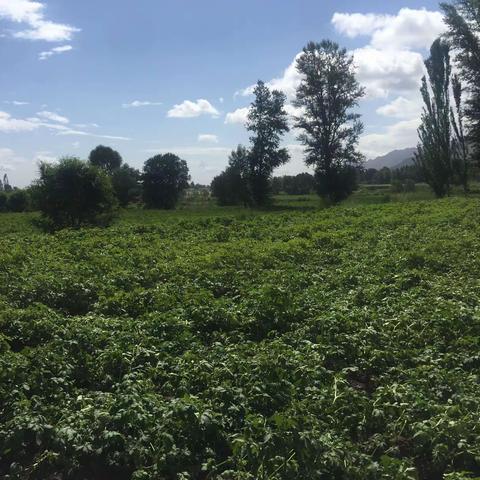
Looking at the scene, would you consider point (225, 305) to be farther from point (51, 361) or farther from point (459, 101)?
point (459, 101)

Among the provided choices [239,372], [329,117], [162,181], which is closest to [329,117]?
[329,117]

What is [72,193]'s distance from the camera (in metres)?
21.9

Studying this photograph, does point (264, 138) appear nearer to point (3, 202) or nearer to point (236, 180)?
point (236, 180)

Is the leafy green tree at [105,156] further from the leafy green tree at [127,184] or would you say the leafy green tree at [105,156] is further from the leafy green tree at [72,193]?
the leafy green tree at [72,193]

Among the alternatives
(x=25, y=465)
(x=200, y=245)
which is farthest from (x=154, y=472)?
(x=200, y=245)

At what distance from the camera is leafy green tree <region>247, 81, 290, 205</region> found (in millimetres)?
52000

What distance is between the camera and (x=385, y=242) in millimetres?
13281

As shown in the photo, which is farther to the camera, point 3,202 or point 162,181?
point 3,202

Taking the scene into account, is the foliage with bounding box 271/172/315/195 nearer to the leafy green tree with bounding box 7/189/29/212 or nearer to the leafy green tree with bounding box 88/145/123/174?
the leafy green tree with bounding box 88/145/123/174

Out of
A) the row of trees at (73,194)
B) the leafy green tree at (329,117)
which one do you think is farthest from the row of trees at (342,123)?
the row of trees at (73,194)

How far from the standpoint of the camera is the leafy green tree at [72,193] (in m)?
21.9

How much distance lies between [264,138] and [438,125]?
16.6m

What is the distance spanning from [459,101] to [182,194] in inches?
1629

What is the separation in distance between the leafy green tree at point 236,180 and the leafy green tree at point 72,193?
31182 mm
